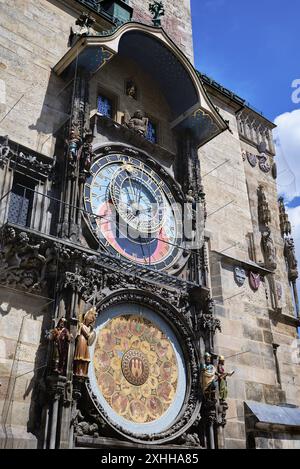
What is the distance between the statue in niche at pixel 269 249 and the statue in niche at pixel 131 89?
487 centimetres

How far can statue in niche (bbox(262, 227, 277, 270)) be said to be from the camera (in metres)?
12.9

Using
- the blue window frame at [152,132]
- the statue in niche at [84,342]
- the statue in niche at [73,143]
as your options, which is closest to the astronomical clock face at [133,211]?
the statue in niche at [73,143]

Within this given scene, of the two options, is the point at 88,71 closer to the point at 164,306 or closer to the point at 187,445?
the point at 164,306

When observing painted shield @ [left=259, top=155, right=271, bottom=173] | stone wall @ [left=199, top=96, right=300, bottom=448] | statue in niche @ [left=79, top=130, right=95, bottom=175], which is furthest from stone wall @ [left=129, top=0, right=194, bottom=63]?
statue in niche @ [left=79, top=130, right=95, bottom=175]

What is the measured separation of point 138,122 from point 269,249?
4.87 meters

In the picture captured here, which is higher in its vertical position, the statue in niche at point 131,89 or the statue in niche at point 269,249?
the statue in niche at point 131,89

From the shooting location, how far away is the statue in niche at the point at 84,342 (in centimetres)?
730

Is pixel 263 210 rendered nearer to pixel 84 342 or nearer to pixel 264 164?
pixel 264 164

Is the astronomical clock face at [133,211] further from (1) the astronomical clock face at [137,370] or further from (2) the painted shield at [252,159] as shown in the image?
(2) the painted shield at [252,159]

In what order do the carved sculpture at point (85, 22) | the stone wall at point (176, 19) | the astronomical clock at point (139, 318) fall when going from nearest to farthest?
the astronomical clock at point (139, 318) < the carved sculpture at point (85, 22) < the stone wall at point (176, 19)

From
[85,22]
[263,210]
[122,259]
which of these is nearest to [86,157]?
[122,259]

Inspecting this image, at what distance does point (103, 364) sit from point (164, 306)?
1627mm

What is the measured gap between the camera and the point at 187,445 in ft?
26.8

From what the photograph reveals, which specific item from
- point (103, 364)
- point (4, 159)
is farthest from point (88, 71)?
point (103, 364)
